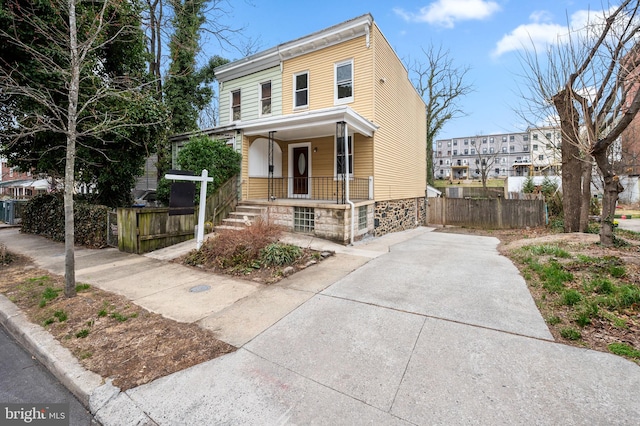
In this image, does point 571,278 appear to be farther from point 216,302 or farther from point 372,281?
point 216,302

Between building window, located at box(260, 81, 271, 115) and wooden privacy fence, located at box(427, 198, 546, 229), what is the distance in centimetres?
992

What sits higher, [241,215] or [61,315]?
[241,215]

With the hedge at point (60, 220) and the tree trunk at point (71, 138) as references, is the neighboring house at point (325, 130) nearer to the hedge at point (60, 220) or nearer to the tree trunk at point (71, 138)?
the hedge at point (60, 220)

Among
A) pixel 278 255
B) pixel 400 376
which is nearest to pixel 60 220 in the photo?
pixel 278 255

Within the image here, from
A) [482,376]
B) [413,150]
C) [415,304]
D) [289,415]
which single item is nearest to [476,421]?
[482,376]

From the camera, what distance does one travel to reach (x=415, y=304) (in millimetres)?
3959

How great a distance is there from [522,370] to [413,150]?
13603 millimetres

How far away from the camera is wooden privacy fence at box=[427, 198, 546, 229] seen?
13.0 metres

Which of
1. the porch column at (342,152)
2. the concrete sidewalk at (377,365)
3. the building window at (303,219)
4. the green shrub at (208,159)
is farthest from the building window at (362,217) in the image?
the green shrub at (208,159)

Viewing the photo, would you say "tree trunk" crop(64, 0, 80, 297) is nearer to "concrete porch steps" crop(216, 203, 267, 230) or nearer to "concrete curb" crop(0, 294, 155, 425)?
"concrete curb" crop(0, 294, 155, 425)

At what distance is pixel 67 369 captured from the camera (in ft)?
8.67

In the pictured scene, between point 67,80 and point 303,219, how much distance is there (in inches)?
241

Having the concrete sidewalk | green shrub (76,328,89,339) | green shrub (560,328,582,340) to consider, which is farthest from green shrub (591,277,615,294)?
green shrub (76,328,89,339)

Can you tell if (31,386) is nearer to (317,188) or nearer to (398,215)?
(317,188)
